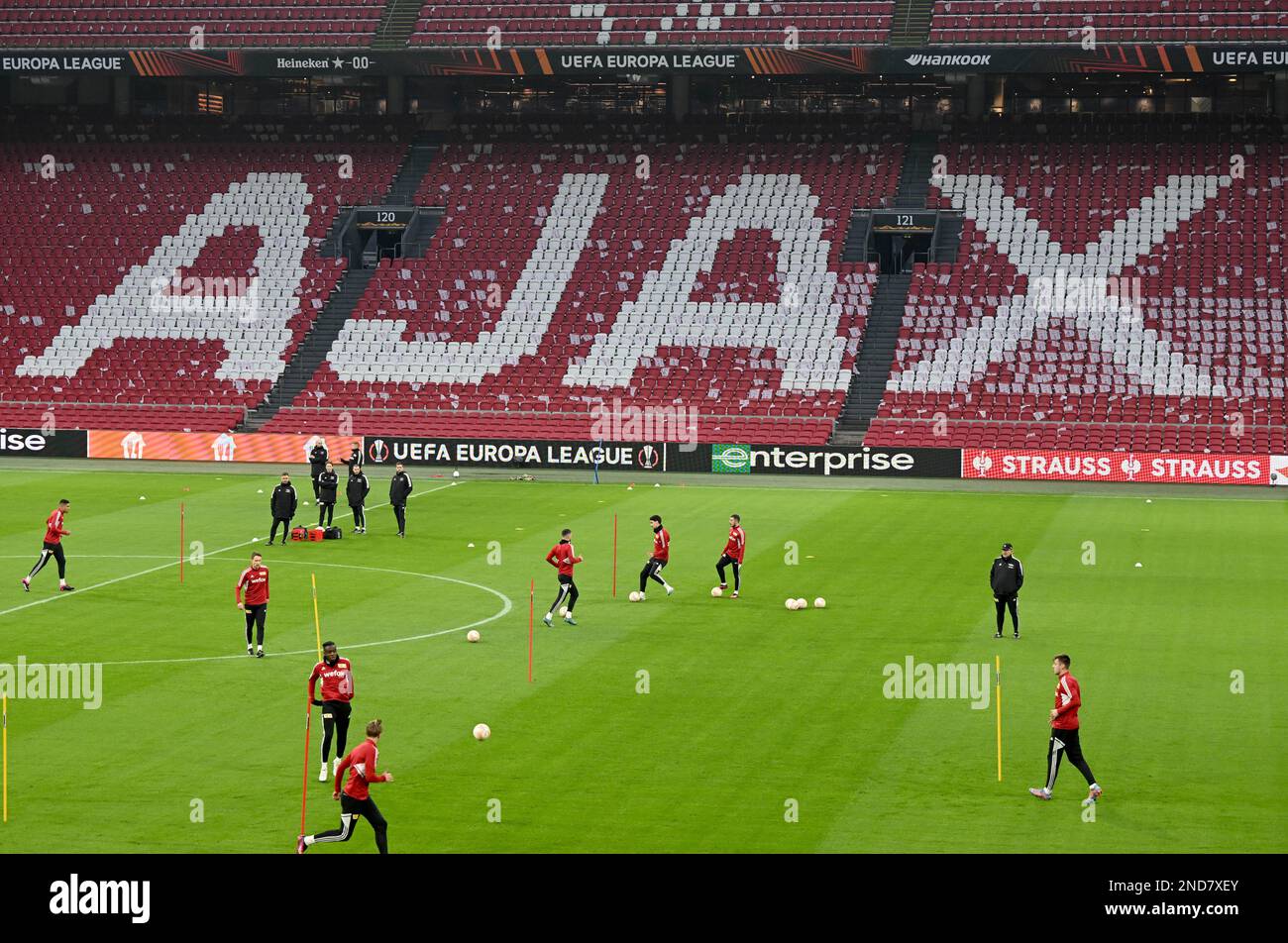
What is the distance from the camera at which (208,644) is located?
27.2m

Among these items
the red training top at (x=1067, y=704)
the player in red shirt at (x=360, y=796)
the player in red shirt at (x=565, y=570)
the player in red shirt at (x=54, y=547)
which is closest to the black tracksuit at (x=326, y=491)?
the player in red shirt at (x=54, y=547)

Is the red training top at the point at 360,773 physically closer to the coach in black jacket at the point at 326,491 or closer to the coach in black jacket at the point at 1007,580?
the coach in black jacket at the point at 1007,580

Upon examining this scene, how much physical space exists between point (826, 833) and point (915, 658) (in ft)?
29.5

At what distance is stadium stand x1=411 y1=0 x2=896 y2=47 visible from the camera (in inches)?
2648

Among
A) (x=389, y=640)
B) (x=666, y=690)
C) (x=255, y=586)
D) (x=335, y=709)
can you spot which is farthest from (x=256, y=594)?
(x=666, y=690)

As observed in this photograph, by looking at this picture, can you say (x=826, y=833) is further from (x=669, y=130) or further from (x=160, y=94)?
(x=160, y=94)

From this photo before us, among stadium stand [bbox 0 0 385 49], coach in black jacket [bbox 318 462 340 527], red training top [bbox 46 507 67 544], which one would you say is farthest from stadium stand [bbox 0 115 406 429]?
red training top [bbox 46 507 67 544]

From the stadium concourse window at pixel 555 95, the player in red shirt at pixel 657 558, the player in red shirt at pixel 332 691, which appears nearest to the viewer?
the player in red shirt at pixel 332 691

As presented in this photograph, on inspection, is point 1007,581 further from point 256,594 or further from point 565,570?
point 256,594

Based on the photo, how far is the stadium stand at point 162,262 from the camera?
63.8 metres

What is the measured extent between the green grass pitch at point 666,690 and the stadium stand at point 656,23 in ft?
98.2

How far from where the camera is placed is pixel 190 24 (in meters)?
71.6

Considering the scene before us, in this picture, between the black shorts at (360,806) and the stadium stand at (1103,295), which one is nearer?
the black shorts at (360,806)
